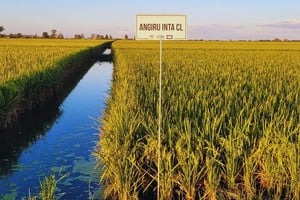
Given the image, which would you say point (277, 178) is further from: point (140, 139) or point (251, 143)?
point (140, 139)

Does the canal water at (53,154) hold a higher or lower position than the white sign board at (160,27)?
lower

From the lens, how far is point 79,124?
1186 cm

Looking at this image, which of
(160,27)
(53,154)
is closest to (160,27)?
(160,27)

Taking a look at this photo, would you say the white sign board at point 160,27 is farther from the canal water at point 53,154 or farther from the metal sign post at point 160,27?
the canal water at point 53,154

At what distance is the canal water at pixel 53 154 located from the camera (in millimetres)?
6551

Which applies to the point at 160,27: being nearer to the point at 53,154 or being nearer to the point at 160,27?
the point at 160,27

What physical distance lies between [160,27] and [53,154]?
406cm

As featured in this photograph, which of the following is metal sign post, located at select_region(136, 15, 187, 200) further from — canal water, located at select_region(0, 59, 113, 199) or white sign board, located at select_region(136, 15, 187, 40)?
canal water, located at select_region(0, 59, 113, 199)

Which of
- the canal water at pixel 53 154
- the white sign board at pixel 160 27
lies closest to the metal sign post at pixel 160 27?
the white sign board at pixel 160 27

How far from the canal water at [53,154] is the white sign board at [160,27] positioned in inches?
76.9

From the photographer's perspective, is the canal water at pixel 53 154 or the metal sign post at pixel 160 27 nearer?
the metal sign post at pixel 160 27

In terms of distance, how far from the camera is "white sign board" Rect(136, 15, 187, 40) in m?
5.59

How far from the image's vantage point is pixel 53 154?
861 cm

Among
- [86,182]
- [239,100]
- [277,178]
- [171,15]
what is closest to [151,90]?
[239,100]
